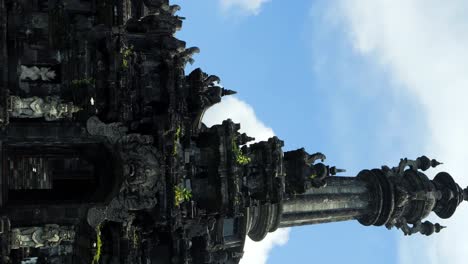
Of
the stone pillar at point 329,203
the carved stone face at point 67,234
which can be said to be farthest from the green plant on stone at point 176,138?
the stone pillar at point 329,203

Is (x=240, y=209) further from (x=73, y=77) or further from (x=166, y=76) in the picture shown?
(x=73, y=77)

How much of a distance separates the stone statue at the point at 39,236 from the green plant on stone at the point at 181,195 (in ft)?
15.5

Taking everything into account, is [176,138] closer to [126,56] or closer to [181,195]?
[181,195]

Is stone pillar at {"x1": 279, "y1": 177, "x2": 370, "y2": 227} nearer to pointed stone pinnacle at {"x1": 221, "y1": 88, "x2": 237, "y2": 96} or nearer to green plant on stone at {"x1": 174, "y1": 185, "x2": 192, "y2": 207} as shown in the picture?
pointed stone pinnacle at {"x1": 221, "y1": 88, "x2": 237, "y2": 96}

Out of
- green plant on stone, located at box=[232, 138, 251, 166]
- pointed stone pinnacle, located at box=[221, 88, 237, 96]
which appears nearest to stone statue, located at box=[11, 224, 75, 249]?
green plant on stone, located at box=[232, 138, 251, 166]

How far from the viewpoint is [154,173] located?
27719 millimetres

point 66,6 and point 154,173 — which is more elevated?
point 66,6

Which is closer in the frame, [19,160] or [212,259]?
[19,160]

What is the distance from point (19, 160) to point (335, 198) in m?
17.8

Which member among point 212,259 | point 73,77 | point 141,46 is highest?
point 141,46

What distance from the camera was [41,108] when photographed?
1001 inches

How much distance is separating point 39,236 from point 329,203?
59.6ft

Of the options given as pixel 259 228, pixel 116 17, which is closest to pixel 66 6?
pixel 116 17

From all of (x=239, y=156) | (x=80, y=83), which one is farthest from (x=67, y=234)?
(x=239, y=156)
